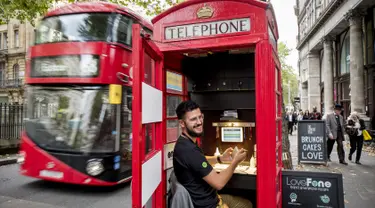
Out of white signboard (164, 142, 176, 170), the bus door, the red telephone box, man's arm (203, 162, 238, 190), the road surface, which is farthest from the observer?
the road surface

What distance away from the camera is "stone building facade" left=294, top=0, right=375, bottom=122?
46.3 ft

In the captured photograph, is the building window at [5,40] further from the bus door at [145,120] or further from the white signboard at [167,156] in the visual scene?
the bus door at [145,120]

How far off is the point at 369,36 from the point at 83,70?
50.1 feet

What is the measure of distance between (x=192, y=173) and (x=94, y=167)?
351 cm

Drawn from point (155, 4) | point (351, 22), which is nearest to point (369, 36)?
point (351, 22)

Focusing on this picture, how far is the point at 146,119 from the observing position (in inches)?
89.5

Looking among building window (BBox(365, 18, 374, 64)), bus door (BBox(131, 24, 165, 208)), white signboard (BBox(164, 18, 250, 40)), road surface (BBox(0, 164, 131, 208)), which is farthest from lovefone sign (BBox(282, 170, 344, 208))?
building window (BBox(365, 18, 374, 64))

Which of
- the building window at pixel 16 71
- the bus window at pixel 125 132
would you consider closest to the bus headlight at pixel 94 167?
the bus window at pixel 125 132

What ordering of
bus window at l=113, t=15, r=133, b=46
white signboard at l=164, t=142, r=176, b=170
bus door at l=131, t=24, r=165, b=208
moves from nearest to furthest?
1. bus door at l=131, t=24, r=165, b=208
2. white signboard at l=164, t=142, r=176, b=170
3. bus window at l=113, t=15, r=133, b=46

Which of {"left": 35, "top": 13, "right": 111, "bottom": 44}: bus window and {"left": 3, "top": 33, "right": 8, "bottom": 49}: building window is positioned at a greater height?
{"left": 3, "top": 33, "right": 8, "bottom": 49}: building window

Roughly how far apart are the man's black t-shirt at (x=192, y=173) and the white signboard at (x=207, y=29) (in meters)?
1.23

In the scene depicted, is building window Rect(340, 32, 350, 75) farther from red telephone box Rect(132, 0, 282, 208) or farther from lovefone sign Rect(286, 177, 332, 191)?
red telephone box Rect(132, 0, 282, 208)

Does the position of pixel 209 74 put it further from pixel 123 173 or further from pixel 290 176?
pixel 123 173

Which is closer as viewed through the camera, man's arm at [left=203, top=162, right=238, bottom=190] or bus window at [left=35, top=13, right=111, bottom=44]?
man's arm at [left=203, top=162, right=238, bottom=190]
